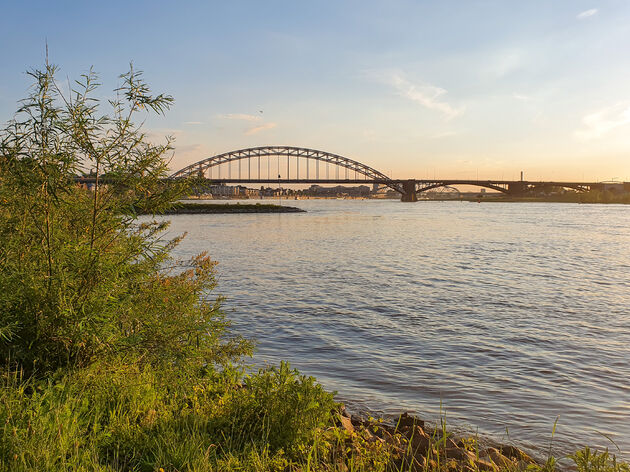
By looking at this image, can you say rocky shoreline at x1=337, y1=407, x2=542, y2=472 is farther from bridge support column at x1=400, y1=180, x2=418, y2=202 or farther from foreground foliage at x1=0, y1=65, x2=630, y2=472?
bridge support column at x1=400, y1=180, x2=418, y2=202

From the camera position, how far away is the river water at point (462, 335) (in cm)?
734

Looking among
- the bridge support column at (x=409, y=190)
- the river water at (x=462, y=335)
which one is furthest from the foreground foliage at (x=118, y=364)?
the bridge support column at (x=409, y=190)

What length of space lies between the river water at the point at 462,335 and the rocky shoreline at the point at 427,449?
1.30 feet

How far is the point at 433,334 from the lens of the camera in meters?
11.6

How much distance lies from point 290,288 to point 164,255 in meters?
11.0

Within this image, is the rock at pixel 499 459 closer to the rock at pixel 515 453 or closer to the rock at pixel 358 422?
the rock at pixel 515 453

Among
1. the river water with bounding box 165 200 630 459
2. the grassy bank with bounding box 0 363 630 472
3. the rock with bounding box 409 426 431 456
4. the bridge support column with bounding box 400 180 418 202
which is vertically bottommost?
the river water with bounding box 165 200 630 459

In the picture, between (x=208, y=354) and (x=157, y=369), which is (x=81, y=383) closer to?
(x=157, y=369)

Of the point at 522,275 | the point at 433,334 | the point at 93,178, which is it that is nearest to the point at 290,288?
the point at 433,334

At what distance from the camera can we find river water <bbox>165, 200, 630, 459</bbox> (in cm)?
734

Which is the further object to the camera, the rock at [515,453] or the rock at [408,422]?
→ the rock at [408,422]

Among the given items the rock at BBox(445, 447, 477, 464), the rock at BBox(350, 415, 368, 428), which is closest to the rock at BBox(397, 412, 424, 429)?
the rock at BBox(350, 415, 368, 428)

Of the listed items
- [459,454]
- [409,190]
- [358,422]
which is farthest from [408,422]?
[409,190]

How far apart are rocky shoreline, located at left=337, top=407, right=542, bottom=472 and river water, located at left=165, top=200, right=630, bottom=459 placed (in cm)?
39
